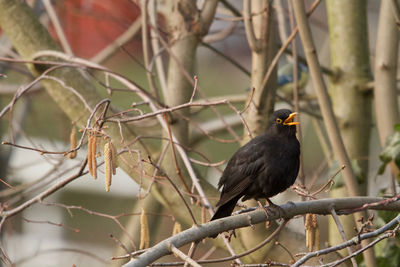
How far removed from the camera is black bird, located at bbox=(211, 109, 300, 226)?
11.6 feet

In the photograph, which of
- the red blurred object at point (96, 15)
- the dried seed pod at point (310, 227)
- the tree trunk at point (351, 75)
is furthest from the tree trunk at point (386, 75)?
the red blurred object at point (96, 15)

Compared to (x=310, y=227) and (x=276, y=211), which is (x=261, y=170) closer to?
(x=276, y=211)

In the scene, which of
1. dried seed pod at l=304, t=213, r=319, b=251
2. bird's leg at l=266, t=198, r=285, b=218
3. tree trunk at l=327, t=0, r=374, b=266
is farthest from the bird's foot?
tree trunk at l=327, t=0, r=374, b=266

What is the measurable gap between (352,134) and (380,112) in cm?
37

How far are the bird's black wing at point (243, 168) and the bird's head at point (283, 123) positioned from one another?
0.16 metres

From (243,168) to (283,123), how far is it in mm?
408

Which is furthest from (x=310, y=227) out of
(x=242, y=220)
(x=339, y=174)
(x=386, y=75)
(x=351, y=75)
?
(x=351, y=75)

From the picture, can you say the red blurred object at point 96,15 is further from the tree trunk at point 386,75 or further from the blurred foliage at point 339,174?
the blurred foliage at point 339,174

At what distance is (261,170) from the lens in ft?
11.8

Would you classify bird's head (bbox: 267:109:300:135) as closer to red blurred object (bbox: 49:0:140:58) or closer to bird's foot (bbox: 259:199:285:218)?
bird's foot (bbox: 259:199:285:218)

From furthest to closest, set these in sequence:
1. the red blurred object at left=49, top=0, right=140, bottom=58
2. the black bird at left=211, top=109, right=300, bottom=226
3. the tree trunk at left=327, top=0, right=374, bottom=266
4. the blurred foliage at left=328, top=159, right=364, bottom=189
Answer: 1. the red blurred object at left=49, top=0, right=140, bottom=58
2. the tree trunk at left=327, top=0, right=374, bottom=266
3. the blurred foliage at left=328, top=159, right=364, bottom=189
4. the black bird at left=211, top=109, right=300, bottom=226

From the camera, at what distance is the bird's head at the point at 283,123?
3.76m

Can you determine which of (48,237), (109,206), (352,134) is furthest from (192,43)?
(109,206)

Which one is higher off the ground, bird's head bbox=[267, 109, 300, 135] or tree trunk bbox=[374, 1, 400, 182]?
tree trunk bbox=[374, 1, 400, 182]
